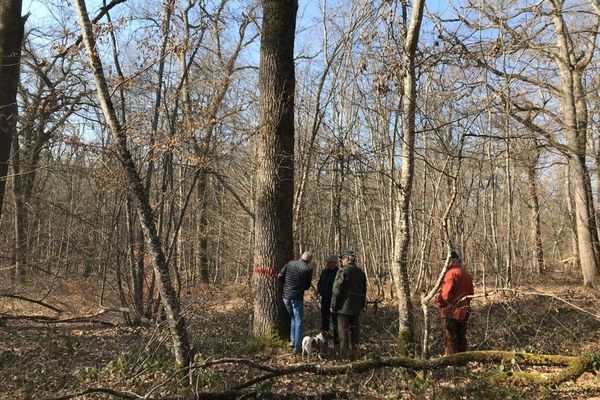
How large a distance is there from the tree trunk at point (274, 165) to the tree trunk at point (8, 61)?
186 inches

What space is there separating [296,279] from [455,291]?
239 centimetres

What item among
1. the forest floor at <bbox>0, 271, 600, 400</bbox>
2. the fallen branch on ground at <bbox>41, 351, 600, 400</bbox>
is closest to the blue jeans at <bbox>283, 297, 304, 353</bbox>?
the forest floor at <bbox>0, 271, 600, 400</bbox>

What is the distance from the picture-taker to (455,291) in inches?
285

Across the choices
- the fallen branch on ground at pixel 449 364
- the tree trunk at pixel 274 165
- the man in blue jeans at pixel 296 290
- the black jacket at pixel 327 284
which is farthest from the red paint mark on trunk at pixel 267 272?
the fallen branch on ground at pixel 449 364

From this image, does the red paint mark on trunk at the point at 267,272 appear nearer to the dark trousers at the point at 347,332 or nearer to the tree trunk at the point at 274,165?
the tree trunk at the point at 274,165

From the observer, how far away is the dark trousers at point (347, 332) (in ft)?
24.8

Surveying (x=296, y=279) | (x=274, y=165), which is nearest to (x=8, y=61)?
(x=274, y=165)

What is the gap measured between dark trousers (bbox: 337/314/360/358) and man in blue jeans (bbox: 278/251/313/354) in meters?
0.62

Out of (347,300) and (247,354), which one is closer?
(247,354)

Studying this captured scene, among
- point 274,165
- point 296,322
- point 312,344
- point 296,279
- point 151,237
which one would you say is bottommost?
point 312,344

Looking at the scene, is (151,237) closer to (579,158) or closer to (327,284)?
(327,284)

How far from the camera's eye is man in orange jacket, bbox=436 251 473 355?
716 cm

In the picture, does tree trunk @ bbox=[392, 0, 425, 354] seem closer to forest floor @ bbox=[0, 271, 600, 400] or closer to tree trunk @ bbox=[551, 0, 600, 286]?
forest floor @ bbox=[0, 271, 600, 400]

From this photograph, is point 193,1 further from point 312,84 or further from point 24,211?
point 24,211
